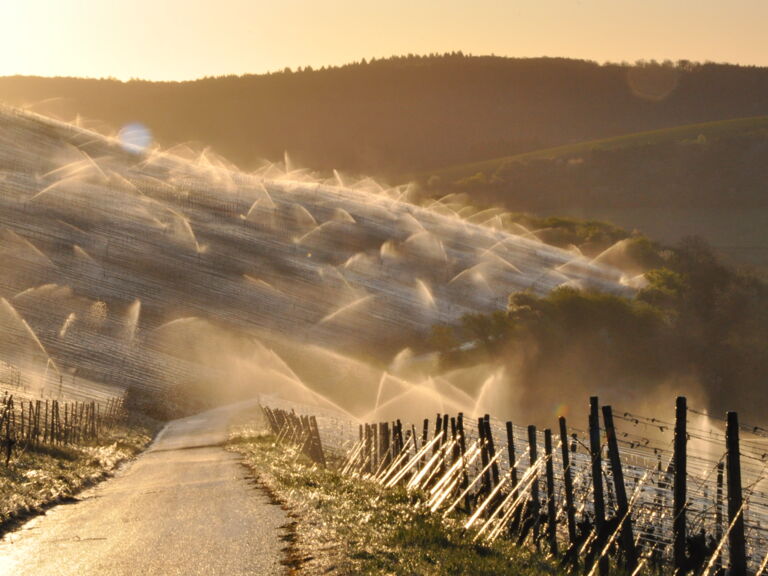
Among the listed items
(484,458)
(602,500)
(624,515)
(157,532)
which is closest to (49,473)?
(157,532)

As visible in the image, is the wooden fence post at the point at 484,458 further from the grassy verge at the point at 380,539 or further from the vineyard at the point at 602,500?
the grassy verge at the point at 380,539

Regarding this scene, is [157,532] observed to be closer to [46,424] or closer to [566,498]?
[566,498]

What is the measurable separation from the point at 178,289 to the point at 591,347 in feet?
138

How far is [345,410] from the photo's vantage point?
88.8m

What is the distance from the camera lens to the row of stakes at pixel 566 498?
49.9ft

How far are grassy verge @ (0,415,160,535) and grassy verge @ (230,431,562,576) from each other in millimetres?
5256

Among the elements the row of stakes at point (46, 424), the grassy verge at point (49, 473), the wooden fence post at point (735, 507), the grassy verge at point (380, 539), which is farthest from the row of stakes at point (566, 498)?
the row of stakes at point (46, 424)

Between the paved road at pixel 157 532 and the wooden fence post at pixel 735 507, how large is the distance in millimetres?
5912

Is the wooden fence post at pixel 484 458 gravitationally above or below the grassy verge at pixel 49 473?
above

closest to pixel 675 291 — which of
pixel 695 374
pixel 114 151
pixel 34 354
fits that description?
pixel 695 374

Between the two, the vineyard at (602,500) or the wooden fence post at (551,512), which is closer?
the vineyard at (602,500)

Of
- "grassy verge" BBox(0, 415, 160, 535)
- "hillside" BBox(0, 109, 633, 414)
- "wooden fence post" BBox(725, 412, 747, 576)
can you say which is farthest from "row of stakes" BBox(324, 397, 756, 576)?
"hillside" BBox(0, 109, 633, 414)

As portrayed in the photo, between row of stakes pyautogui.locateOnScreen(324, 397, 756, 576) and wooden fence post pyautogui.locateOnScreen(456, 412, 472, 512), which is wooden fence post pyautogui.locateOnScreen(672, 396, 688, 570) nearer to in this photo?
row of stakes pyautogui.locateOnScreen(324, 397, 756, 576)

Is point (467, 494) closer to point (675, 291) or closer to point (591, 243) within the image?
point (675, 291)
